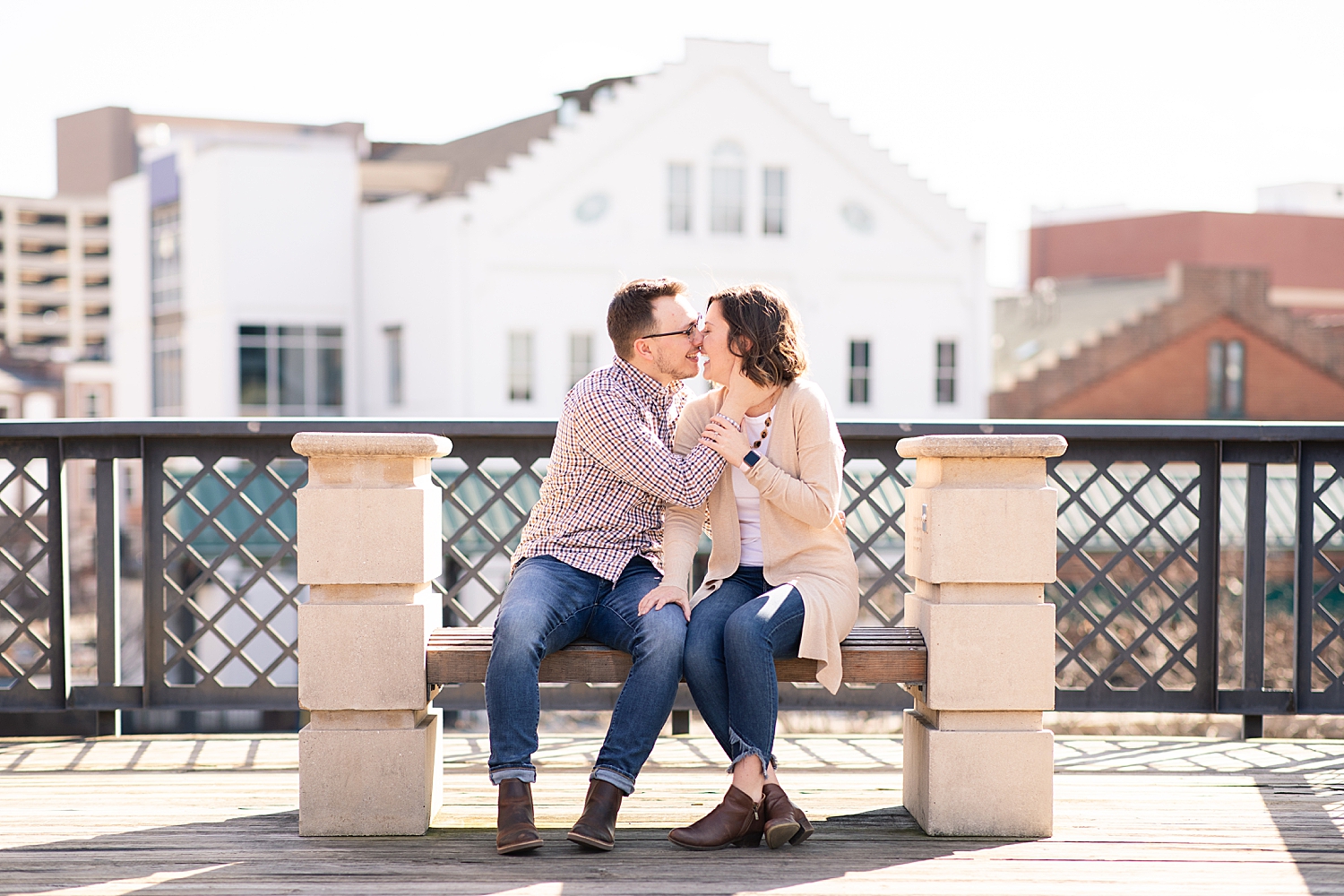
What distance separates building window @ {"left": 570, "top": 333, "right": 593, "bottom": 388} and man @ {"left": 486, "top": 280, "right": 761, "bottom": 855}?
77.0 ft

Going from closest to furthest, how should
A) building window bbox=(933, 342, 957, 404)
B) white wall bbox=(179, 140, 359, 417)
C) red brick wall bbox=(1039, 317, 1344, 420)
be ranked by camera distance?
red brick wall bbox=(1039, 317, 1344, 420) < building window bbox=(933, 342, 957, 404) < white wall bbox=(179, 140, 359, 417)

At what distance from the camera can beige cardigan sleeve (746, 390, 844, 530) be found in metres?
3.33

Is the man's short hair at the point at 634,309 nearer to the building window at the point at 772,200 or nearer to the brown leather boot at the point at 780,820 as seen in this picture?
the brown leather boot at the point at 780,820

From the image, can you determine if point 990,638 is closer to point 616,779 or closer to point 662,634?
point 662,634

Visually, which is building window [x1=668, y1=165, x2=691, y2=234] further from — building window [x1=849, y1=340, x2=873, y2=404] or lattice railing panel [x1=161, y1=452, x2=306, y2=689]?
lattice railing panel [x1=161, y1=452, x2=306, y2=689]

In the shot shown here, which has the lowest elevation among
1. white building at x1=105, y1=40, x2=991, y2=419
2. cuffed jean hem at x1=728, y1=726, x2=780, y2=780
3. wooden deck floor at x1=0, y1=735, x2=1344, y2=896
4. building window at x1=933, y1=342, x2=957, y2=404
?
wooden deck floor at x1=0, y1=735, x2=1344, y2=896

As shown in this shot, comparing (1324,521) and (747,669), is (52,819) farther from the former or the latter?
(1324,521)

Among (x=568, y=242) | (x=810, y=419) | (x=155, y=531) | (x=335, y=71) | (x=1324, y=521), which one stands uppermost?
(x=335, y=71)

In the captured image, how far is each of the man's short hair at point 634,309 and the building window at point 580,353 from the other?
77.1ft

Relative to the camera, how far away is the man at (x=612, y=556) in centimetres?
322

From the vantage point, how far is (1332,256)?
4216 centimetres

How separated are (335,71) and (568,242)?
1482 centimetres

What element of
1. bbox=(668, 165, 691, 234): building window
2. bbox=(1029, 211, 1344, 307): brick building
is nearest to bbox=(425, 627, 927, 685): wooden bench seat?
bbox=(668, 165, 691, 234): building window

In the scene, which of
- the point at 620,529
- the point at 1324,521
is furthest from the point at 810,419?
the point at 1324,521
